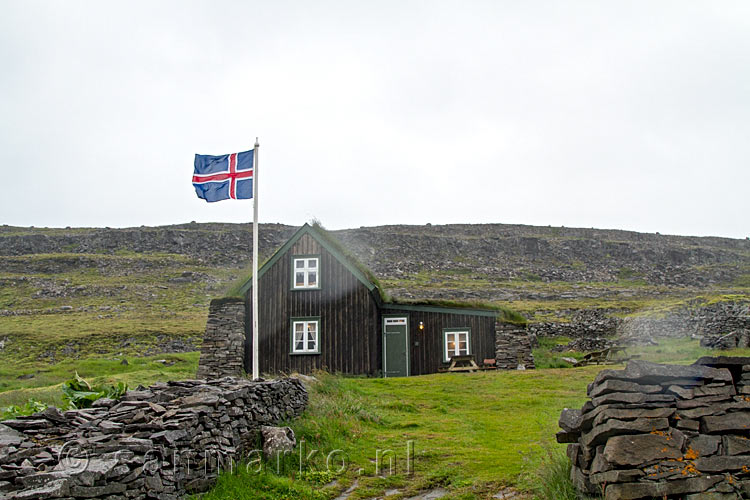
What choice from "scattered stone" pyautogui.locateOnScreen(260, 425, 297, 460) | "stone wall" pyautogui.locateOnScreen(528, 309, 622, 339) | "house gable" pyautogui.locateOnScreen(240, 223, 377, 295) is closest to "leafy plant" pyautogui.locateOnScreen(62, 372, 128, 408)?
"scattered stone" pyautogui.locateOnScreen(260, 425, 297, 460)

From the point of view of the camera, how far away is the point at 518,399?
17.2m

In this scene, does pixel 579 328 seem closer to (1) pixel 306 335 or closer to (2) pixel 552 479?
(1) pixel 306 335

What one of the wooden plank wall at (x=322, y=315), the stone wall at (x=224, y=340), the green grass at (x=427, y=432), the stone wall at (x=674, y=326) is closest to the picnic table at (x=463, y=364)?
the wooden plank wall at (x=322, y=315)

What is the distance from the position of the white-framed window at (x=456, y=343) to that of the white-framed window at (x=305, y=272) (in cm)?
572

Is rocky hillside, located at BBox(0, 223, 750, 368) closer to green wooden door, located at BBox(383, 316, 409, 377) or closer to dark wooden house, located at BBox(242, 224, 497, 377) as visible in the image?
dark wooden house, located at BBox(242, 224, 497, 377)

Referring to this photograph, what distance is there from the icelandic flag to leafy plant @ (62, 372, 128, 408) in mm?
6448

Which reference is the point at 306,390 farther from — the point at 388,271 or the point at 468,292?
the point at 388,271

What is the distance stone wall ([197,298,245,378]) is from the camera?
24.6m

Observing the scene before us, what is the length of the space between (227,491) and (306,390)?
20.1ft

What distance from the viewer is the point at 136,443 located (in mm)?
7711

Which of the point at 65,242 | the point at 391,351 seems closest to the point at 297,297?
the point at 391,351

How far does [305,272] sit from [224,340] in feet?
12.9

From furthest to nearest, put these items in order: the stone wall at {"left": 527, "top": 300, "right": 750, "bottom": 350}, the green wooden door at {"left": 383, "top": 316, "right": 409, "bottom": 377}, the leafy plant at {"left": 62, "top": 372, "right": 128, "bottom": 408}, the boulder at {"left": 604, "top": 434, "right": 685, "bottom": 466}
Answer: the stone wall at {"left": 527, "top": 300, "right": 750, "bottom": 350}
the green wooden door at {"left": 383, "top": 316, "right": 409, "bottom": 377}
the leafy plant at {"left": 62, "top": 372, "right": 128, "bottom": 408}
the boulder at {"left": 604, "top": 434, "right": 685, "bottom": 466}

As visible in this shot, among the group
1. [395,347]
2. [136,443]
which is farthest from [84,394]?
[395,347]
